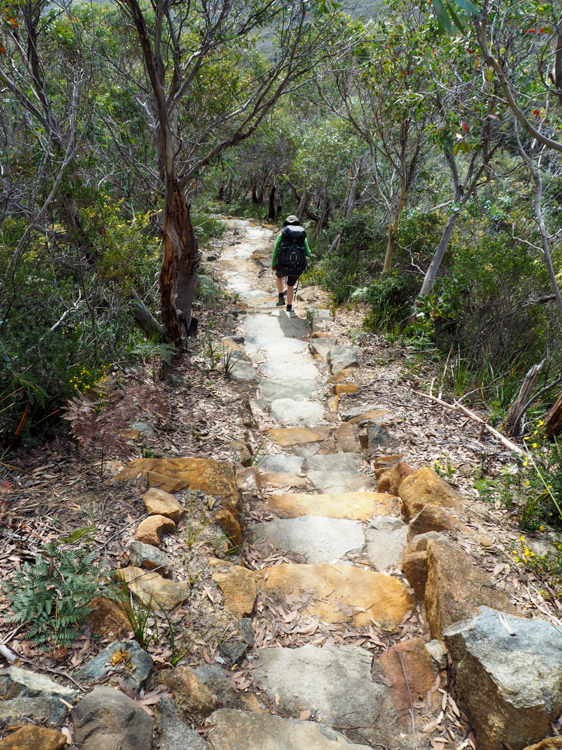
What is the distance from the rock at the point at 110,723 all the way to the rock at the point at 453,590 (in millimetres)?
1504

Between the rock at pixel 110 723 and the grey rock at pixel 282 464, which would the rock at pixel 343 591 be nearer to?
the rock at pixel 110 723

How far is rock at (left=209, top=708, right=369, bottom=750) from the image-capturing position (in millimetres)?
1824

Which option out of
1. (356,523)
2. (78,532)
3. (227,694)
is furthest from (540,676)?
(78,532)

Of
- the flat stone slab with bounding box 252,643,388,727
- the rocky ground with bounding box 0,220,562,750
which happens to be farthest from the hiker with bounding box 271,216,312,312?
the flat stone slab with bounding box 252,643,388,727

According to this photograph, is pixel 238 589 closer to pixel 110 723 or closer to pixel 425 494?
pixel 110 723

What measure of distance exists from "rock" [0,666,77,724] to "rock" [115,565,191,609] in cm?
52

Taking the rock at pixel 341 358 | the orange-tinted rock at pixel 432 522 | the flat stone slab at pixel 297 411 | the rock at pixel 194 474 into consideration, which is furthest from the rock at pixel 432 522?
the rock at pixel 341 358

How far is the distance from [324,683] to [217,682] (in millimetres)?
529

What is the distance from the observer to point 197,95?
8.70 metres

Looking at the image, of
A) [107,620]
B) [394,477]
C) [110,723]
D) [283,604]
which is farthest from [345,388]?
[110,723]

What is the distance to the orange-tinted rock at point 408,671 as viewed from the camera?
2.24 meters

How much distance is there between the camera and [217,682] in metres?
2.10

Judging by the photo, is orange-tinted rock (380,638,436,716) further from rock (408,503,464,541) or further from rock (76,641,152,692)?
rock (76,641,152,692)

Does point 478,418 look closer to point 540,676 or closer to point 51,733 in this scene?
point 540,676
